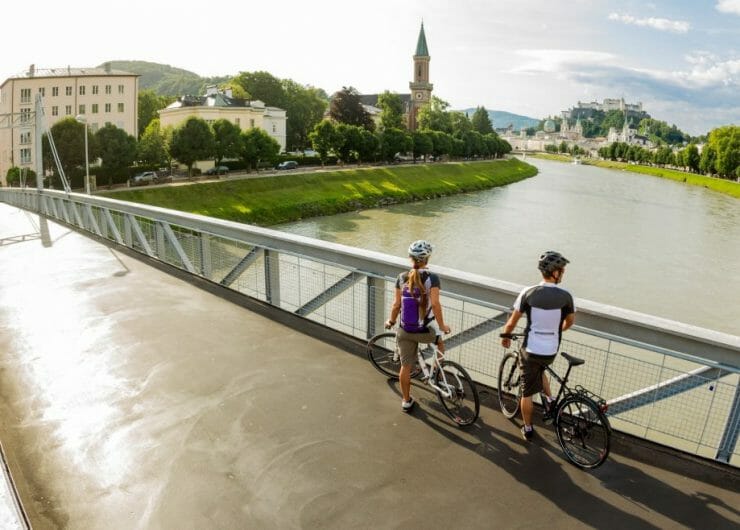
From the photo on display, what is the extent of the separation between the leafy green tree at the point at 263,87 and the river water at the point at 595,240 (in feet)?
139

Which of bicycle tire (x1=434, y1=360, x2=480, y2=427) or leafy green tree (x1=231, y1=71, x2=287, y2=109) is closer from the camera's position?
bicycle tire (x1=434, y1=360, x2=480, y2=427)

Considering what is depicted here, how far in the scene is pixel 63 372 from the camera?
6047mm

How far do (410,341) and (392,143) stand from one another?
71.5 meters

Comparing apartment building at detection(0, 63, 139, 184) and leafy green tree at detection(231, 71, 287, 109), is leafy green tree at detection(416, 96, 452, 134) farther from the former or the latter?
apartment building at detection(0, 63, 139, 184)

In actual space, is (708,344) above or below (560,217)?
above

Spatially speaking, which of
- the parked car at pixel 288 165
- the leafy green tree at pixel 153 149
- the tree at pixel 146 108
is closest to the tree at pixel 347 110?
the parked car at pixel 288 165

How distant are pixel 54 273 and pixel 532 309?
9294 millimetres

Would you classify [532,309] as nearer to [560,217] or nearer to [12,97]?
[560,217]

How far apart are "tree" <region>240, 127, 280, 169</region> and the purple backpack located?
5292cm

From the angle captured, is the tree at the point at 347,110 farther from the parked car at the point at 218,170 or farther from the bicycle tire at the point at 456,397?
the bicycle tire at the point at 456,397

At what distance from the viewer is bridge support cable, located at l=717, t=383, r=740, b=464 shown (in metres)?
4.36

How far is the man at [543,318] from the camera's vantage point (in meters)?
4.45

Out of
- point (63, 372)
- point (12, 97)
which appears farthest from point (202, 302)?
point (12, 97)

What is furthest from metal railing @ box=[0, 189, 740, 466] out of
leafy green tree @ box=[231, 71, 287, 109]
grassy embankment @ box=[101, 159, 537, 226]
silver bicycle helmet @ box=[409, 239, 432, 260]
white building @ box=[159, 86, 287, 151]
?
leafy green tree @ box=[231, 71, 287, 109]
